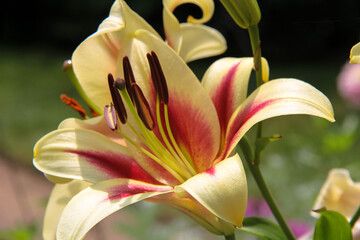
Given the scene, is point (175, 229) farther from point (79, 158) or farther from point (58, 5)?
point (58, 5)

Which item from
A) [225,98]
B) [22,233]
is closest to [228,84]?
[225,98]

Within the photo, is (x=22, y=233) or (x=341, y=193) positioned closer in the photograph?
(x=341, y=193)

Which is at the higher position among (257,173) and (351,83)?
(257,173)

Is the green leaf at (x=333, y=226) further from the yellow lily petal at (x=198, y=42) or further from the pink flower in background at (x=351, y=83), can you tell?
the pink flower in background at (x=351, y=83)

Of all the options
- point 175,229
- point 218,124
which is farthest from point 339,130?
point 218,124

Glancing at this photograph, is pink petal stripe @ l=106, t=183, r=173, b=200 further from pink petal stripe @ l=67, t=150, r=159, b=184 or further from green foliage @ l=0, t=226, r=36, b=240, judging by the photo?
green foliage @ l=0, t=226, r=36, b=240

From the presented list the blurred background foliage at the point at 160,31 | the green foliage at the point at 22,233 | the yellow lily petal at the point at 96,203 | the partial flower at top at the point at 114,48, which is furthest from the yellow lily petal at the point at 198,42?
the blurred background foliage at the point at 160,31

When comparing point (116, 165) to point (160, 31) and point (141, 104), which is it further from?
point (160, 31)
